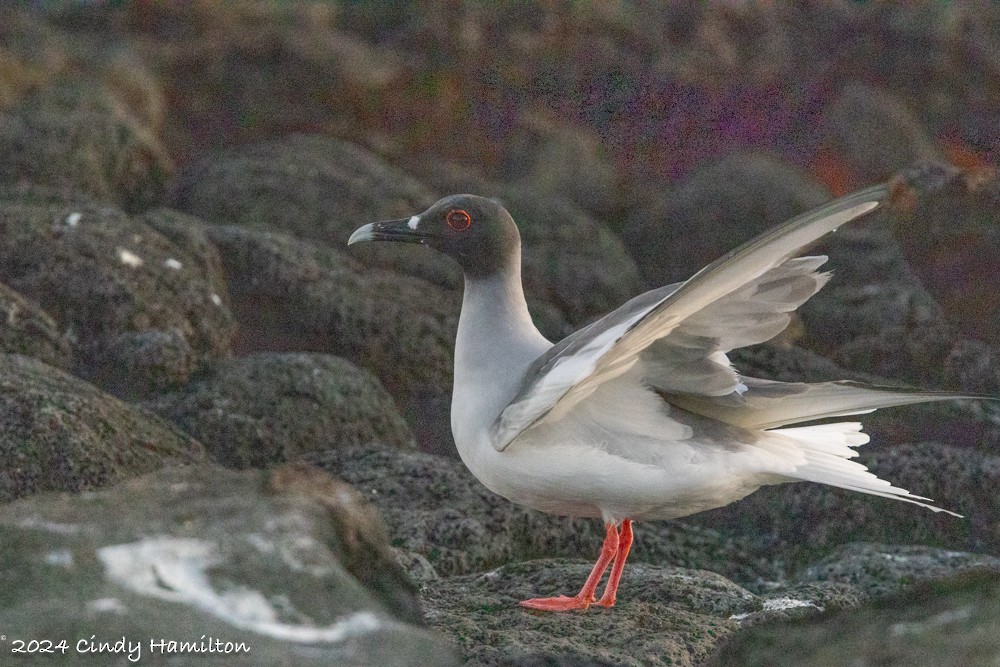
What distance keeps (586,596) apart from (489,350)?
3.31 ft

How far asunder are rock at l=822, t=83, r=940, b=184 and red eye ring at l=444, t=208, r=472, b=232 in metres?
10.7

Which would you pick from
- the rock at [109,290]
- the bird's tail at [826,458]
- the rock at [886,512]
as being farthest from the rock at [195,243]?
the bird's tail at [826,458]

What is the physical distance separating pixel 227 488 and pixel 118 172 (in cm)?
784

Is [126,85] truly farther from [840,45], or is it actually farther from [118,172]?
[840,45]

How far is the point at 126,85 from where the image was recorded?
14297 mm

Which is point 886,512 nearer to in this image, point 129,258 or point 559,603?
point 559,603

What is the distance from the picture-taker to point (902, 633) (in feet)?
9.39

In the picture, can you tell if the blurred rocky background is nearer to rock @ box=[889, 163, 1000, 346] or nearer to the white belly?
rock @ box=[889, 163, 1000, 346]

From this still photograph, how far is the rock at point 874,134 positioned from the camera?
15.0 m

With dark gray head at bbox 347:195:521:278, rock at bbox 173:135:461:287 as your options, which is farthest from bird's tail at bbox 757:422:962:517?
rock at bbox 173:135:461:287

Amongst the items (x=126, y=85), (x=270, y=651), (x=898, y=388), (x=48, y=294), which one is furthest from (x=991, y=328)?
(x=126, y=85)

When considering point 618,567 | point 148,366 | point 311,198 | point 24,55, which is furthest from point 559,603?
point 24,55

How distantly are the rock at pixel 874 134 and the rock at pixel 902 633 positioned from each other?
12.3 metres

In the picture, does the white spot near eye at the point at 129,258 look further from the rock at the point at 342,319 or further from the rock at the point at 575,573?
the rock at the point at 575,573
